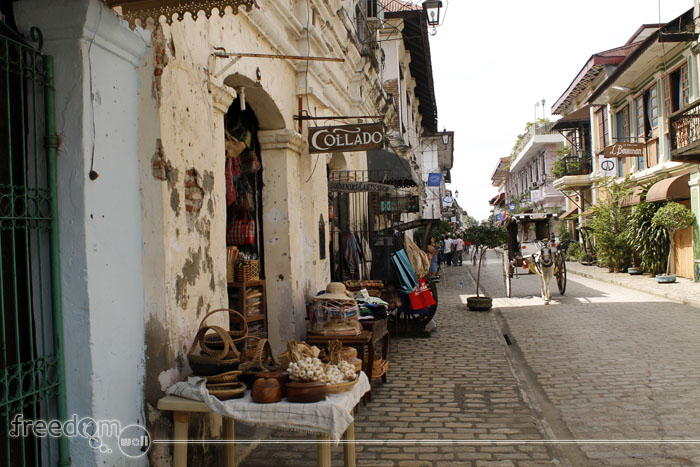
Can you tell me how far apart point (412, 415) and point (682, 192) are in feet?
48.5

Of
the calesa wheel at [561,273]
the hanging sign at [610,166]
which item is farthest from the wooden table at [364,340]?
the hanging sign at [610,166]

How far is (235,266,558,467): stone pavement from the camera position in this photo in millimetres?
4375

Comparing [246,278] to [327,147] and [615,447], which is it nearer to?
[327,147]

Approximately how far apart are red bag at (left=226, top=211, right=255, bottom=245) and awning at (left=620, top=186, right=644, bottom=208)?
16569mm

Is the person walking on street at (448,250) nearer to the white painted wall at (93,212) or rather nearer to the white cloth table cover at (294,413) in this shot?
the white cloth table cover at (294,413)

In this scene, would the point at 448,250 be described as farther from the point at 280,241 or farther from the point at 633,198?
the point at 280,241

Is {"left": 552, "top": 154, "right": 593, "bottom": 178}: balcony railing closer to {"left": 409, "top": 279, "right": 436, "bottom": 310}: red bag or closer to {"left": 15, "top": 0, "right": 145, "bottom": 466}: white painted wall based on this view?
{"left": 409, "top": 279, "right": 436, "bottom": 310}: red bag

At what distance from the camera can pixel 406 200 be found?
45.5 feet

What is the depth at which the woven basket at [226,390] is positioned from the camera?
11.2 ft

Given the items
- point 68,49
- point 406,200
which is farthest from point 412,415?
point 406,200

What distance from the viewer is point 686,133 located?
1542 centimetres

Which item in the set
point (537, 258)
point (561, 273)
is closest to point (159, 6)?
point (537, 258)

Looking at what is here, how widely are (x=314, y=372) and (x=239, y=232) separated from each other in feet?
10.8

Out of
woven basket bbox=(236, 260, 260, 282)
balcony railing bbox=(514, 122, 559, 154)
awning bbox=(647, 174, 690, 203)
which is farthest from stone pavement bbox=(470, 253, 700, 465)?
balcony railing bbox=(514, 122, 559, 154)
